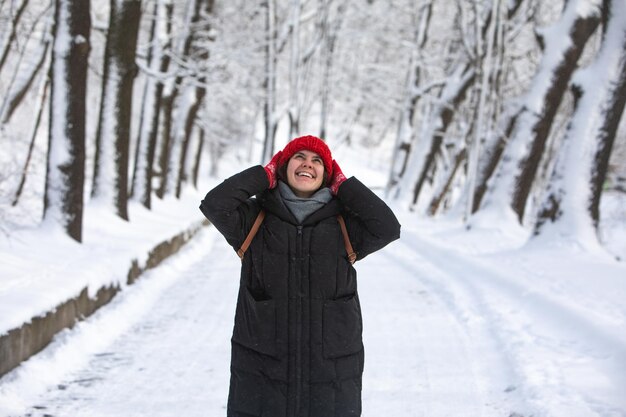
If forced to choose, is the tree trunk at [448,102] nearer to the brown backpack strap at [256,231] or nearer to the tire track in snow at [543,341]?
the tire track in snow at [543,341]

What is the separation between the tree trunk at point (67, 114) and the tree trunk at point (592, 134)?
25.2 feet

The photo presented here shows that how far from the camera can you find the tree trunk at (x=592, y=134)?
11.7 metres

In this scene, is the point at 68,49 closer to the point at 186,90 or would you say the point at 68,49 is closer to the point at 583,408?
the point at 583,408

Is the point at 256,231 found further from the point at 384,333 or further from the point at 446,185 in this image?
the point at 446,185

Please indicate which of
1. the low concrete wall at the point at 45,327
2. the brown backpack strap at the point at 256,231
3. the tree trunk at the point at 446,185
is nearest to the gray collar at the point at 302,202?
the brown backpack strap at the point at 256,231

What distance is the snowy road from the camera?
513 cm

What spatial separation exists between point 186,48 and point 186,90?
4.73 meters

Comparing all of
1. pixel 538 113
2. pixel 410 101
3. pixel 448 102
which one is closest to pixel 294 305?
pixel 538 113

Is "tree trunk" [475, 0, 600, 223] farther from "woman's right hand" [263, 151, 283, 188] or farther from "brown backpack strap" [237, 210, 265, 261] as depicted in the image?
"brown backpack strap" [237, 210, 265, 261]

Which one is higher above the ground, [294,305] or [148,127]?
[148,127]

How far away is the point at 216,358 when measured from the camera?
6.39 m

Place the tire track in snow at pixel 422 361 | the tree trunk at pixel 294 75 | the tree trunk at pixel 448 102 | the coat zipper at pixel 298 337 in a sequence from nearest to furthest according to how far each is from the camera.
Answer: the coat zipper at pixel 298 337 < the tire track in snow at pixel 422 361 < the tree trunk at pixel 448 102 < the tree trunk at pixel 294 75

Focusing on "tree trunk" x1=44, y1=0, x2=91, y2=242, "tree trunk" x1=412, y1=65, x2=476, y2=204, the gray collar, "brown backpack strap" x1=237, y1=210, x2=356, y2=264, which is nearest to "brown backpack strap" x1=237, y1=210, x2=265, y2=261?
"brown backpack strap" x1=237, y1=210, x2=356, y2=264

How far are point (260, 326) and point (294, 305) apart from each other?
0.18 m
